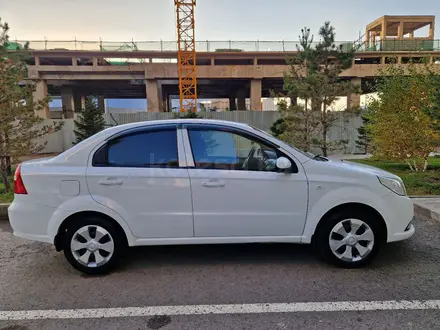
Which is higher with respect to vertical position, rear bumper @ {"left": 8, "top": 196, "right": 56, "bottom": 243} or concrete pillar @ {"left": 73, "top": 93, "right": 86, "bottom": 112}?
concrete pillar @ {"left": 73, "top": 93, "right": 86, "bottom": 112}

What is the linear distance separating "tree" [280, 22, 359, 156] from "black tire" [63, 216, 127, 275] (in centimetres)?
750

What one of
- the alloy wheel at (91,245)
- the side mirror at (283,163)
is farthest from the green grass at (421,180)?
the alloy wheel at (91,245)

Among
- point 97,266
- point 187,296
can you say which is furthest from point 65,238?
point 187,296

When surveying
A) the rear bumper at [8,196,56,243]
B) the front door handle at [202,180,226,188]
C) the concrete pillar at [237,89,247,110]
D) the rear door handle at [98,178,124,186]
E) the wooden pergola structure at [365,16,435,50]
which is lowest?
the rear bumper at [8,196,56,243]

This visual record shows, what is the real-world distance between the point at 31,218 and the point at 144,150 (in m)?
1.41

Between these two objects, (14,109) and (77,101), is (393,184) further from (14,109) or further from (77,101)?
(77,101)

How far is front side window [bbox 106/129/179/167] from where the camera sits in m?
3.30

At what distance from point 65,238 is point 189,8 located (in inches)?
1594

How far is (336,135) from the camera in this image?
1717 centimetres

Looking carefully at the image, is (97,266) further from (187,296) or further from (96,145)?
(96,145)

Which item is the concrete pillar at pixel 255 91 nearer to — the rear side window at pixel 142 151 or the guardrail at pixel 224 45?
the guardrail at pixel 224 45

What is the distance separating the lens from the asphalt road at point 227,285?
2.51 m

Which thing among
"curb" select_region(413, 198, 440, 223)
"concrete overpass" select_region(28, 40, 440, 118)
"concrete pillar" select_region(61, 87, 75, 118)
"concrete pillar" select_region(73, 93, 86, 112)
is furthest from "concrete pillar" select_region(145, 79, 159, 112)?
"curb" select_region(413, 198, 440, 223)

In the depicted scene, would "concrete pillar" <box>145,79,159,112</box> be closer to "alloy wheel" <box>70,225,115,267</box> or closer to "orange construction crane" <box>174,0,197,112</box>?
"orange construction crane" <box>174,0,197,112</box>
